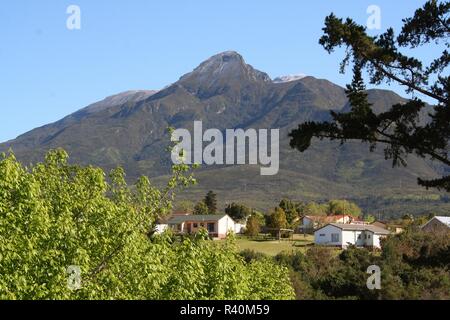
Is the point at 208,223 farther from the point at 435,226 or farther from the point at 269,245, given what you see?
the point at 435,226

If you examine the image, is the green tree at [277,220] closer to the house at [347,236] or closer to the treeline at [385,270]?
the house at [347,236]

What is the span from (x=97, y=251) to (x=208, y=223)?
3963 inches

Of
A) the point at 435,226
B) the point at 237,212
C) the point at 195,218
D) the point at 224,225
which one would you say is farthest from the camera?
the point at 237,212

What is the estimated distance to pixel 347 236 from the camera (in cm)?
10194

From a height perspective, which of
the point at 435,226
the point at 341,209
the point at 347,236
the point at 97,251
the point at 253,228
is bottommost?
the point at 347,236

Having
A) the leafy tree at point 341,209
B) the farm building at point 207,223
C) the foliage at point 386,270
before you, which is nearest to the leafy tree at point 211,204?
the farm building at point 207,223

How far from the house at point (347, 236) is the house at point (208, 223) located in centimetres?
2060

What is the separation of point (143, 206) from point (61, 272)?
6944 millimetres

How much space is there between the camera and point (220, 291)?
60.1ft

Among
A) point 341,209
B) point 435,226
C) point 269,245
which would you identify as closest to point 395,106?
point 269,245

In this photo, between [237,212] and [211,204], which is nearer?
[237,212]
